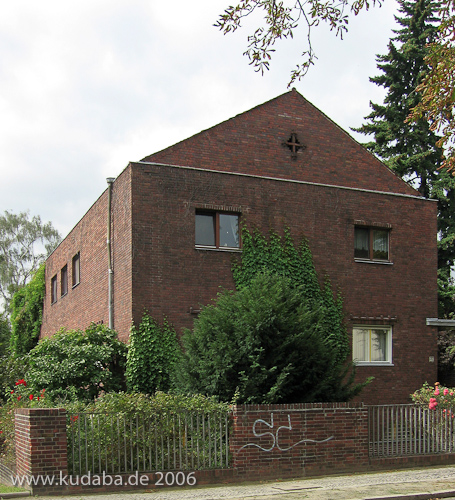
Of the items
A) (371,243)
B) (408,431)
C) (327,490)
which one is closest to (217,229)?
(371,243)

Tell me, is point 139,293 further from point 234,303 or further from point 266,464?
point 266,464

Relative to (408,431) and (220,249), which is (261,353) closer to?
(408,431)

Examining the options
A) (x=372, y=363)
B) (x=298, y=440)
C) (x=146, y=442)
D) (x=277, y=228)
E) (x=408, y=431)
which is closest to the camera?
(x=146, y=442)

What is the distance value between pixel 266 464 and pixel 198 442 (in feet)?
4.28

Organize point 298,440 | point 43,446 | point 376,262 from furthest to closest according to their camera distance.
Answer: point 376,262 < point 298,440 < point 43,446

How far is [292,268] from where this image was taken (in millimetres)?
18359

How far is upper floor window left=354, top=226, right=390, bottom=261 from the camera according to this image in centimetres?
1989

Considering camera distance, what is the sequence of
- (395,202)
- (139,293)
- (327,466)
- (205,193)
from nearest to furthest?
(327,466) → (139,293) → (205,193) → (395,202)

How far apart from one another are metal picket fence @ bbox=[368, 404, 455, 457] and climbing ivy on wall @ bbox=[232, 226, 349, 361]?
4326 millimetres

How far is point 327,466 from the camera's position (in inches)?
477

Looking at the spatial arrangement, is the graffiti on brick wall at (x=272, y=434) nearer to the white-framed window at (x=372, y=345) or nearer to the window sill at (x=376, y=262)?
the white-framed window at (x=372, y=345)

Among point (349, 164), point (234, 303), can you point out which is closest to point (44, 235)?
point (349, 164)

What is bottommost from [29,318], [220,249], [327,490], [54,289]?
[327,490]

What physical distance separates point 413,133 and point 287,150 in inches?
472
